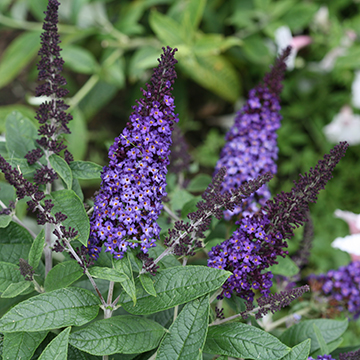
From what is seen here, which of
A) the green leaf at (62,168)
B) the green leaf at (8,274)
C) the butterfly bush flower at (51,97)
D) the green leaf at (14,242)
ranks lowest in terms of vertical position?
the green leaf at (8,274)

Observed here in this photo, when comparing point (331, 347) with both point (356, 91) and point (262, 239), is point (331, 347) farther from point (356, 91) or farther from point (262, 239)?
point (356, 91)

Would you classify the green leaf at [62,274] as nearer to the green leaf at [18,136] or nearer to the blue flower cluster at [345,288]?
the green leaf at [18,136]

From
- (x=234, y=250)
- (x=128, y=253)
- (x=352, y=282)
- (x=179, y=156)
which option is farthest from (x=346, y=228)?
(x=128, y=253)

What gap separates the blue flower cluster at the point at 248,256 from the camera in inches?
33.0

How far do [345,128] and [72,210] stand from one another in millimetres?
1908

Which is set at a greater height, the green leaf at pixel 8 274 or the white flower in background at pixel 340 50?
the white flower in background at pixel 340 50

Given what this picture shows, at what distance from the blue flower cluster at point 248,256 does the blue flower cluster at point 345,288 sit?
1.39 ft

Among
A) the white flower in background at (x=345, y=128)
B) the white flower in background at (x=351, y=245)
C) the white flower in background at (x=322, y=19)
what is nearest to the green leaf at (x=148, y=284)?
the white flower in background at (x=351, y=245)

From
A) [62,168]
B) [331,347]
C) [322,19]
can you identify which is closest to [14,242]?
[62,168]

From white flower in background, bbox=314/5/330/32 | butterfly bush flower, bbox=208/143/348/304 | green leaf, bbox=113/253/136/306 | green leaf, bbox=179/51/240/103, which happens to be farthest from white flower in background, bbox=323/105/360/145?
green leaf, bbox=113/253/136/306

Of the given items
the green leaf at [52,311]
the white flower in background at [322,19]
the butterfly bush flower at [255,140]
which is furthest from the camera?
the white flower in background at [322,19]

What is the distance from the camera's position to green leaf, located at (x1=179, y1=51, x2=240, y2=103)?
2336 millimetres

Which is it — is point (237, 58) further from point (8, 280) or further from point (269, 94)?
point (8, 280)

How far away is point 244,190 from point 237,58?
2082 millimetres
